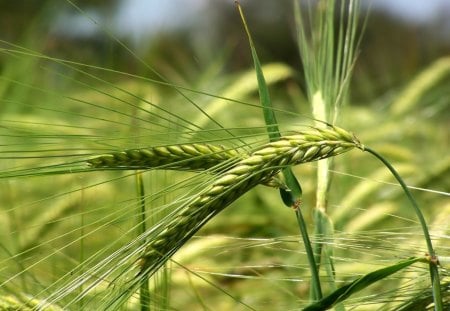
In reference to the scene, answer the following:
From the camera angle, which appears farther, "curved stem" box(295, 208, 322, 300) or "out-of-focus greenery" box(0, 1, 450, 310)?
"out-of-focus greenery" box(0, 1, 450, 310)

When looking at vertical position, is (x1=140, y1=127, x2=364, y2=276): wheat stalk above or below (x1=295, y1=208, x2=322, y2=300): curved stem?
above

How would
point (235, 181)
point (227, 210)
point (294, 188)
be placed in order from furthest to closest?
point (227, 210)
point (294, 188)
point (235, 181)

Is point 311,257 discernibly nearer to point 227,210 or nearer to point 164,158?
point 164,158

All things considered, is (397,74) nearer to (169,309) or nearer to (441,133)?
(441,133)

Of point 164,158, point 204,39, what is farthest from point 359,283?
point 204,39

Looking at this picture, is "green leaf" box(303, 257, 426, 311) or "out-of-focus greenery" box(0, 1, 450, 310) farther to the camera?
"out-of-focus greenery" box(0, 1, 450, 310)

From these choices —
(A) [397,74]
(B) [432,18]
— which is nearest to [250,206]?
(A) [397,74]

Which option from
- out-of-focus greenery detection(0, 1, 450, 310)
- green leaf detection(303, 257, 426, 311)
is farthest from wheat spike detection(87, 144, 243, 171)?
green leaf detection(303, 257, 426, 311)

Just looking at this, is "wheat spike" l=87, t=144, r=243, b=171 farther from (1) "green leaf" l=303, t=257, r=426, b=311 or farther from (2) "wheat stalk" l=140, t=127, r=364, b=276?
(1) "green leaf" l=303, t=257, r=426, b=311

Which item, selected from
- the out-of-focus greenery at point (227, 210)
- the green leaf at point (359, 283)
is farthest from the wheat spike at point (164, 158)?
the green leaf at point (359, 283)

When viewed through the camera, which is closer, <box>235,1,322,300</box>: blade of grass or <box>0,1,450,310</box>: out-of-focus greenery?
<box>235,1,322,300</box>: blade of grass
